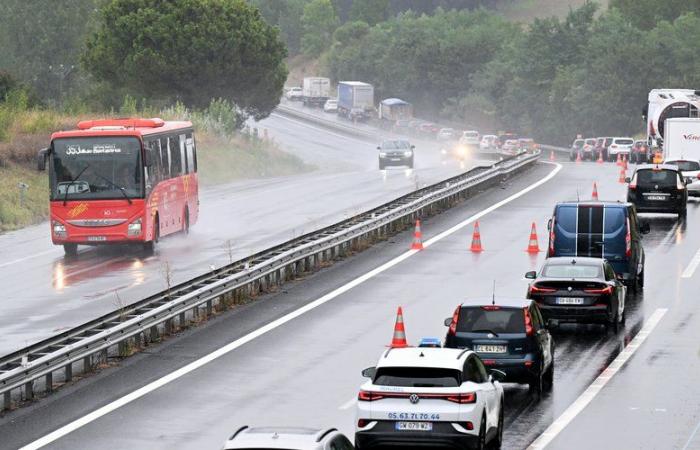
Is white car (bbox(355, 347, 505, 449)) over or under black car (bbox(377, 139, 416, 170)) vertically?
over

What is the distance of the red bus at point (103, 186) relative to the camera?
131 feet

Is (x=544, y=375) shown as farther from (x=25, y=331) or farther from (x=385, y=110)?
(x=385, y=110)

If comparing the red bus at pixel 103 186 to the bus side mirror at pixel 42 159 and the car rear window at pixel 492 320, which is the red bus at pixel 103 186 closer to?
the bus side mirror at pixel 42 159

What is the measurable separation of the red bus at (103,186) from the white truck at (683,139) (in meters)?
29.4

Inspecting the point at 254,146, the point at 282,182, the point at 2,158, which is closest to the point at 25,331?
the point at 2,158

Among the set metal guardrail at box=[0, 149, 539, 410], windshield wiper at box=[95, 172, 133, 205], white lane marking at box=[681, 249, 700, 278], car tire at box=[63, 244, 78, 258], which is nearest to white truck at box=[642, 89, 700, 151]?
metal guardrail at box=[0, 149, 539, 410]

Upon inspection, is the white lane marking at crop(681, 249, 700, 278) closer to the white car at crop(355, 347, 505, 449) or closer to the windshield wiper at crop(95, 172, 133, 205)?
the windshield wiper at crop(95, 172, 133, 205)

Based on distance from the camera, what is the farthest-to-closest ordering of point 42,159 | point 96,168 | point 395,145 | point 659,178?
point 395,145, point 659,178, point 96,168, point 42,159

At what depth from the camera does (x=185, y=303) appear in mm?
28047

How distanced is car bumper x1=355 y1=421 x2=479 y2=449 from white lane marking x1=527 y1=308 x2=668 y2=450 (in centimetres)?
184

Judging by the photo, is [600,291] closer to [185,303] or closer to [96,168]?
[185,303]

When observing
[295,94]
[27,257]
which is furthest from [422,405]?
[295,94]

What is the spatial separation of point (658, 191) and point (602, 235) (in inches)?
554

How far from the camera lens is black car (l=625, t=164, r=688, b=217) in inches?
1882
